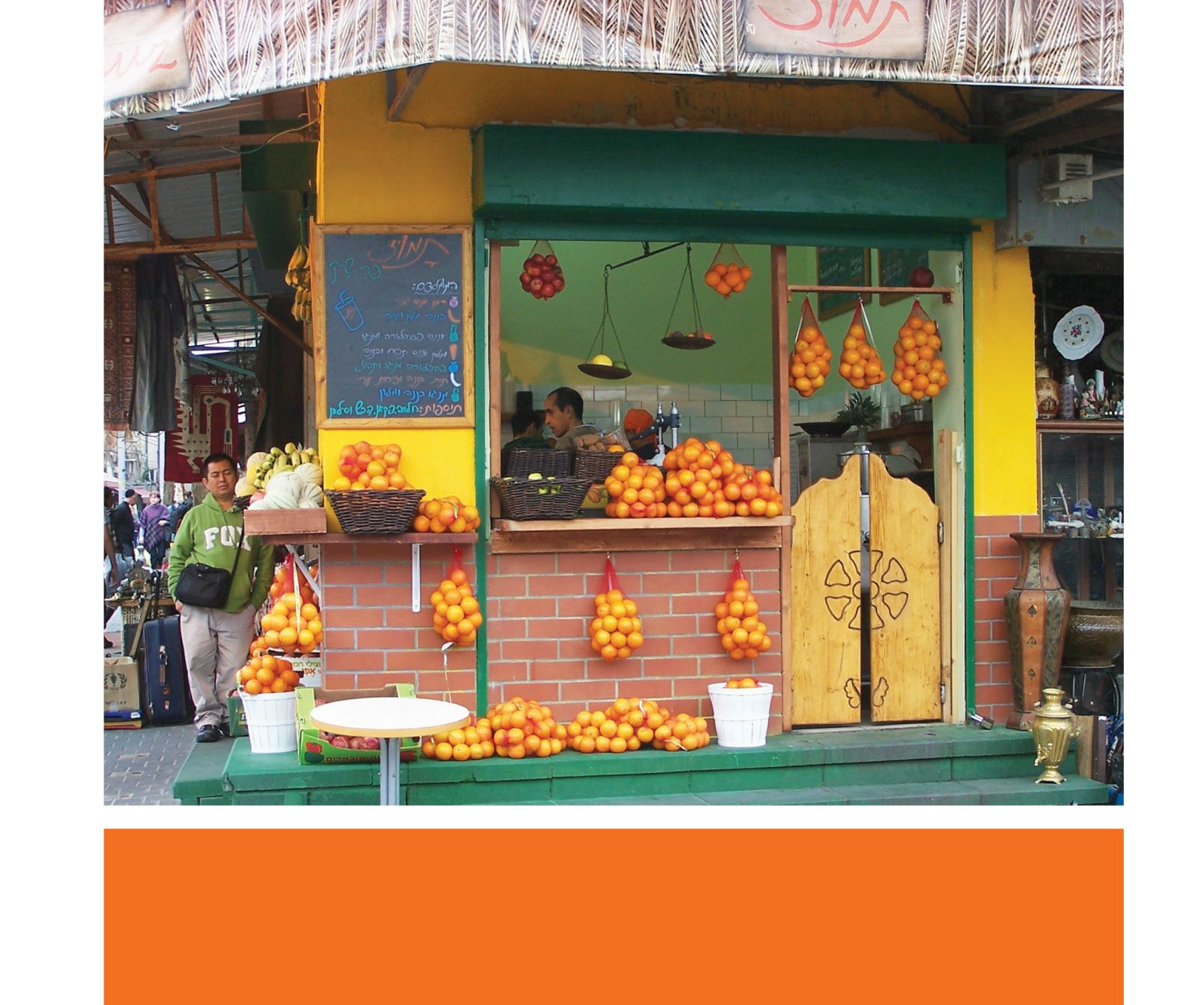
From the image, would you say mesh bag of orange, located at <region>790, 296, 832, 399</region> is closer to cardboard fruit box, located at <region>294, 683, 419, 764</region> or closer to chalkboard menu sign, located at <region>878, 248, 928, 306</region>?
chalkboard menu sign, located at <region>878, 248, 928, 306</region>

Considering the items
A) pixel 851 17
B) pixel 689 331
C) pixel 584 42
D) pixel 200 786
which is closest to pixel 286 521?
pixel 200 786

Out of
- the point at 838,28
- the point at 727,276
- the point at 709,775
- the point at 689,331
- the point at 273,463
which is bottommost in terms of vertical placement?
the point at 709,775

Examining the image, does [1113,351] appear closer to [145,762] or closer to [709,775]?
[709,775]

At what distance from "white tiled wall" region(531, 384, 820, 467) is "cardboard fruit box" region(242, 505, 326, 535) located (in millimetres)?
5010

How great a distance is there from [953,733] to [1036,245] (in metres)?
2.84

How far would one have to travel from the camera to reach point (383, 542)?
Result: 6.50m

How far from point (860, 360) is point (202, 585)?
4768 mm

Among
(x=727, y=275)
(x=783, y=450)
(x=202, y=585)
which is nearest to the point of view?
(x=783, y=450)

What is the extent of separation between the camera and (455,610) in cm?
642

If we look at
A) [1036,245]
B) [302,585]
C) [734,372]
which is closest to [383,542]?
[302,585]

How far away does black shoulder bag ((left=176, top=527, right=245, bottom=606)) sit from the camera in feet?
28.9

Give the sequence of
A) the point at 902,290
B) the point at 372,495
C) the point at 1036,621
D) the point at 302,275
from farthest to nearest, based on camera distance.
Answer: the point at 302,275 → the point at 902,290 → the point at 1036,621 → the point at 372,495

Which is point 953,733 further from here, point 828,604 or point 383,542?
point 383,542

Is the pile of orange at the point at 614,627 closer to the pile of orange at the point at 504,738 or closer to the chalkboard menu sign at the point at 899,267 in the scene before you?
the pile of orange at the point at 504,738
